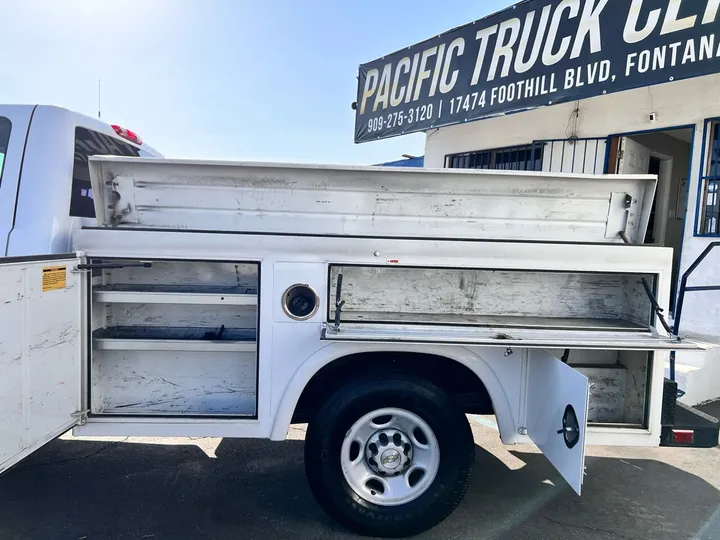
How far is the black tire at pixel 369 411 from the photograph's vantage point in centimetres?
263

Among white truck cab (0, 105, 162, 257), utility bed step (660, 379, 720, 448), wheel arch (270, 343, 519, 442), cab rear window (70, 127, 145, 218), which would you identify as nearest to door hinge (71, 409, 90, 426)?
white truck cab (0, 105, 162, 257)

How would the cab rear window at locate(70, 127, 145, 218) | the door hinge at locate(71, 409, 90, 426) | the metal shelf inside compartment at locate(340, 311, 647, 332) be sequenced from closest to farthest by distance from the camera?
the door hinge at locate(71, 409, 90, 426)
the metal shelf inside compartment at locate(340, 311, 647, 332)
the cab rear window at locate(70, 127, 145, 218)

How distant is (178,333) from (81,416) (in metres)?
0.68

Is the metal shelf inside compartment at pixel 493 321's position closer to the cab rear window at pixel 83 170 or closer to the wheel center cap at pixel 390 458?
the wheel center cap at pixel 390 458

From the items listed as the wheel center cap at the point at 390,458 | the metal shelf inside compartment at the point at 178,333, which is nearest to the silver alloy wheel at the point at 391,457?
the wheel center cap at the point at 390,458

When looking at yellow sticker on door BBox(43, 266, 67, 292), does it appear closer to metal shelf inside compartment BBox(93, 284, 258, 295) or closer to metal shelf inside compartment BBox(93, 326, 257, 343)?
metal shelf inside compartment BBox(93, 284, 258, 295)

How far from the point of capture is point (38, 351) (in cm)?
230

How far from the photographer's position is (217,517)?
2.96 meters

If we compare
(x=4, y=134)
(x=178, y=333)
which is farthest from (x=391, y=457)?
(x=4, y=134)

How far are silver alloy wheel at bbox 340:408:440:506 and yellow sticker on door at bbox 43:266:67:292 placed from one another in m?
1.77

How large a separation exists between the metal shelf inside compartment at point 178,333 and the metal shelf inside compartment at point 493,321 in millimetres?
671

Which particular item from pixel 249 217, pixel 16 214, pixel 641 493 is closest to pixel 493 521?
pixel 641 493

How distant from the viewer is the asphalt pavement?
287 cm

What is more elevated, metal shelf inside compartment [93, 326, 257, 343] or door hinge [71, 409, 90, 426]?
metal shelf inside compartment [93, 326, 257, 343]
